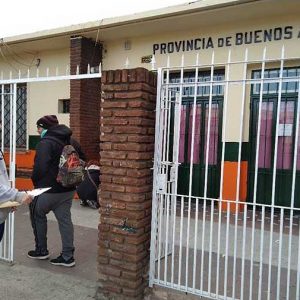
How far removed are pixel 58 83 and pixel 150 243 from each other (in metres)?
6.89

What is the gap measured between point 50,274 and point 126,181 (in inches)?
60.3

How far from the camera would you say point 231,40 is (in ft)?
Answer: 24.2

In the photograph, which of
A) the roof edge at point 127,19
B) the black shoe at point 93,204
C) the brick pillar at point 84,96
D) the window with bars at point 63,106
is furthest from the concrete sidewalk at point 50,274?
the window with bars at point 63,106

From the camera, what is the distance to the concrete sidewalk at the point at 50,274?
12.0ft

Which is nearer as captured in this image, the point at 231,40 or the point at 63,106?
the point at 231,40

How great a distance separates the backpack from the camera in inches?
164

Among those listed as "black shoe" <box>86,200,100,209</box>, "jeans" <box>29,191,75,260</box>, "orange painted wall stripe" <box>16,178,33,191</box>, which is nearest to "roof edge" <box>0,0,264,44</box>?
"orange painted wall stripe" <box>16,178,33,191</box>

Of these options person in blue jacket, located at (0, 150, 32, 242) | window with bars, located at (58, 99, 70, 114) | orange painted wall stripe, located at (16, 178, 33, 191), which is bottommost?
orange painted wall stripe, located at (16, 178, 33, 191)

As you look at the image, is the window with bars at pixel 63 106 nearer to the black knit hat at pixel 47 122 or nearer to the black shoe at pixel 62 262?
the black knit hat at pixel 47 122

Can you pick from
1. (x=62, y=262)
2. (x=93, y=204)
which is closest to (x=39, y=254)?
(x=62, y=262)

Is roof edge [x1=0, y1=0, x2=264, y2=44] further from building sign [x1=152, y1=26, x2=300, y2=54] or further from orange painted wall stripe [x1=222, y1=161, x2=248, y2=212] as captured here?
orange painted wall stripe [x1=222, y1=161, x2=248, y2=212]

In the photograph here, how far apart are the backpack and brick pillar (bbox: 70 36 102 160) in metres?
4.40

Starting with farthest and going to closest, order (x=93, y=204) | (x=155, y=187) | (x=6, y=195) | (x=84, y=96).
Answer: (x=84, y=96) < (x=93, y=204) < (x=155, y=187) < (x=6, y=195)

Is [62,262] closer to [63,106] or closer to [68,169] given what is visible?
[68,169]
